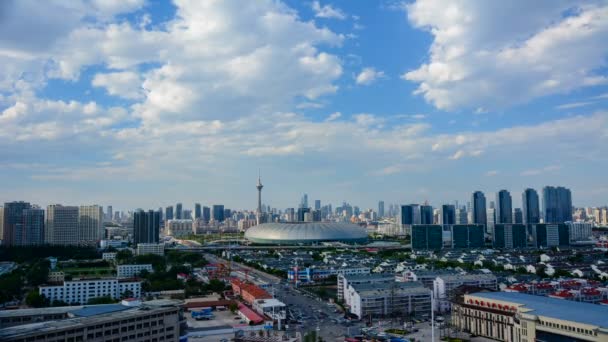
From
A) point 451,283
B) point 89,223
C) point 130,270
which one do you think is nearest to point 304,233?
point 130,270

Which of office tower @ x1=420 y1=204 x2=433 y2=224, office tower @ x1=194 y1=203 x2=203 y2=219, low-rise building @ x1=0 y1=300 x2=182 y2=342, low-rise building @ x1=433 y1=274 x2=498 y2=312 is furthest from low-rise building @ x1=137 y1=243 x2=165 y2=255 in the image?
office tower @ x1=194 y1=203 x2=203 y2=219

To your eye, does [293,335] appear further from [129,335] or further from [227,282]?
[227,282]

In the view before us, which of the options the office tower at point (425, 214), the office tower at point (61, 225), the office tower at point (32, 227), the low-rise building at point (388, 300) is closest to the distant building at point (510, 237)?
the office tower at point (425, 214)

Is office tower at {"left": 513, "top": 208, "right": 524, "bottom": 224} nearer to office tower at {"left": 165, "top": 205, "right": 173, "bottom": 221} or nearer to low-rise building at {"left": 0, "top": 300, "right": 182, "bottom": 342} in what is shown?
low-rise building at {"left": 0, "top": 300, "right": 182, "bottom": 342}

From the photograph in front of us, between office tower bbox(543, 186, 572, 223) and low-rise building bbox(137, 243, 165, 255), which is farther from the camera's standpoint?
office tower bbox(543, 186, 572, 223)

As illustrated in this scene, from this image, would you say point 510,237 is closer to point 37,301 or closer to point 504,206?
point 504,206

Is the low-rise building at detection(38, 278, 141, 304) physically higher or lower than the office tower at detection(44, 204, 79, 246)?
lower

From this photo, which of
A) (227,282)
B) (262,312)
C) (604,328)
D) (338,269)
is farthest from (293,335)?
(338,269)
